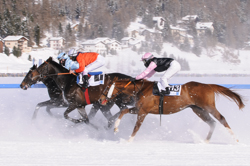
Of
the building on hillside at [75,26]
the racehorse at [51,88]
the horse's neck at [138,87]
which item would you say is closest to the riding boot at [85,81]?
the racehorse at [51,88]

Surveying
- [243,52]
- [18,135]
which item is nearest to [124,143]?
[18,135]

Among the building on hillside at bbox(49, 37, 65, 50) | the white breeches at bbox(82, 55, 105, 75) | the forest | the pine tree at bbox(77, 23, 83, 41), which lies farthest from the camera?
the pine tree at bbox(77, 23, 83, 41)

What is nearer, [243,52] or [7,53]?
[7,53]

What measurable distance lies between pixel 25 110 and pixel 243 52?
45.2 meters

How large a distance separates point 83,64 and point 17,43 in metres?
33.3

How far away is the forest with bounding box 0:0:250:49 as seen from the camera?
45406mm

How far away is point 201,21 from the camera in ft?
188

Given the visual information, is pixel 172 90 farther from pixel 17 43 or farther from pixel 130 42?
pixel 130 42

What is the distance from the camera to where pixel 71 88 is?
19.4 ft

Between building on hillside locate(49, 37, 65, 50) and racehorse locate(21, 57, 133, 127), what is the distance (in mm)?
34759

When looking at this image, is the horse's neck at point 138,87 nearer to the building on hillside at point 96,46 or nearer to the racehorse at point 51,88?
the racehorse at point 51,88

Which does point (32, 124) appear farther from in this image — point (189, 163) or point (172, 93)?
point (189, 163)

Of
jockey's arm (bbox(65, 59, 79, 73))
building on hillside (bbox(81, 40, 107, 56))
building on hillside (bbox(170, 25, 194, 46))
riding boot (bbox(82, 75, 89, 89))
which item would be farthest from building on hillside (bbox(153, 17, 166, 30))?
riding boot (bbox(82, 75, 89, 89))

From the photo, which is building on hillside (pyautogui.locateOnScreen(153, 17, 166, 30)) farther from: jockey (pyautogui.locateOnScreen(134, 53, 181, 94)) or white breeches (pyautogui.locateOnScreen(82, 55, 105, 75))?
jockey (pyautogui.locateOnScreen(134, 53, 181, 94))
